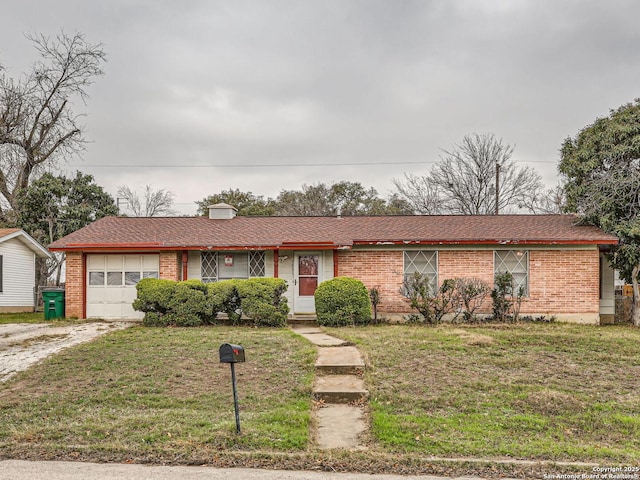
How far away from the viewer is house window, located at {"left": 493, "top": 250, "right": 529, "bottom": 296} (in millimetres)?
15542

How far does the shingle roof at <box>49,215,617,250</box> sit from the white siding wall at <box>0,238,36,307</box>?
22.3ft

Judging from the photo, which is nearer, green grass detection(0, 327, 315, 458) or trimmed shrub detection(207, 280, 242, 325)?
green grass detection(0, 327, 315, 458)

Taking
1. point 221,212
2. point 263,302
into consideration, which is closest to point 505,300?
point 263,302

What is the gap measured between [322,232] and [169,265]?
4.67 meters

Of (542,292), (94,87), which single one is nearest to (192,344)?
(542,292)

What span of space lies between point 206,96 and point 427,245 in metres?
10.1

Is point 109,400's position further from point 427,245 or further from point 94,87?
point 94,87

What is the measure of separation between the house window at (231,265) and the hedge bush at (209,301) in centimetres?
181

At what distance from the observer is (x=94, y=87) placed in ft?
91.5

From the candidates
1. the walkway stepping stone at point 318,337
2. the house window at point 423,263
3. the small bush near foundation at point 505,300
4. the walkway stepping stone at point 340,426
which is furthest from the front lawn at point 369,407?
the house window at point 423,263

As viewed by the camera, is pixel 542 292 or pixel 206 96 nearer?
pixel 542 292

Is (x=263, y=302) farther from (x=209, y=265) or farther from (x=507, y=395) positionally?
(x=507, y=395)

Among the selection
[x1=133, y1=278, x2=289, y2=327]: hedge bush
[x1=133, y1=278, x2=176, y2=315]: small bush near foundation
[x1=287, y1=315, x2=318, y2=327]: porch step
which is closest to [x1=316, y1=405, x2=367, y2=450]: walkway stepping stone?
[x1=133, y1=278, x2=289, y2=327]: hedge bush

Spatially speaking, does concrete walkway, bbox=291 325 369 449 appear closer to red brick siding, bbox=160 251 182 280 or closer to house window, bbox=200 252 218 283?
house window, bbox=200 252 218 283
